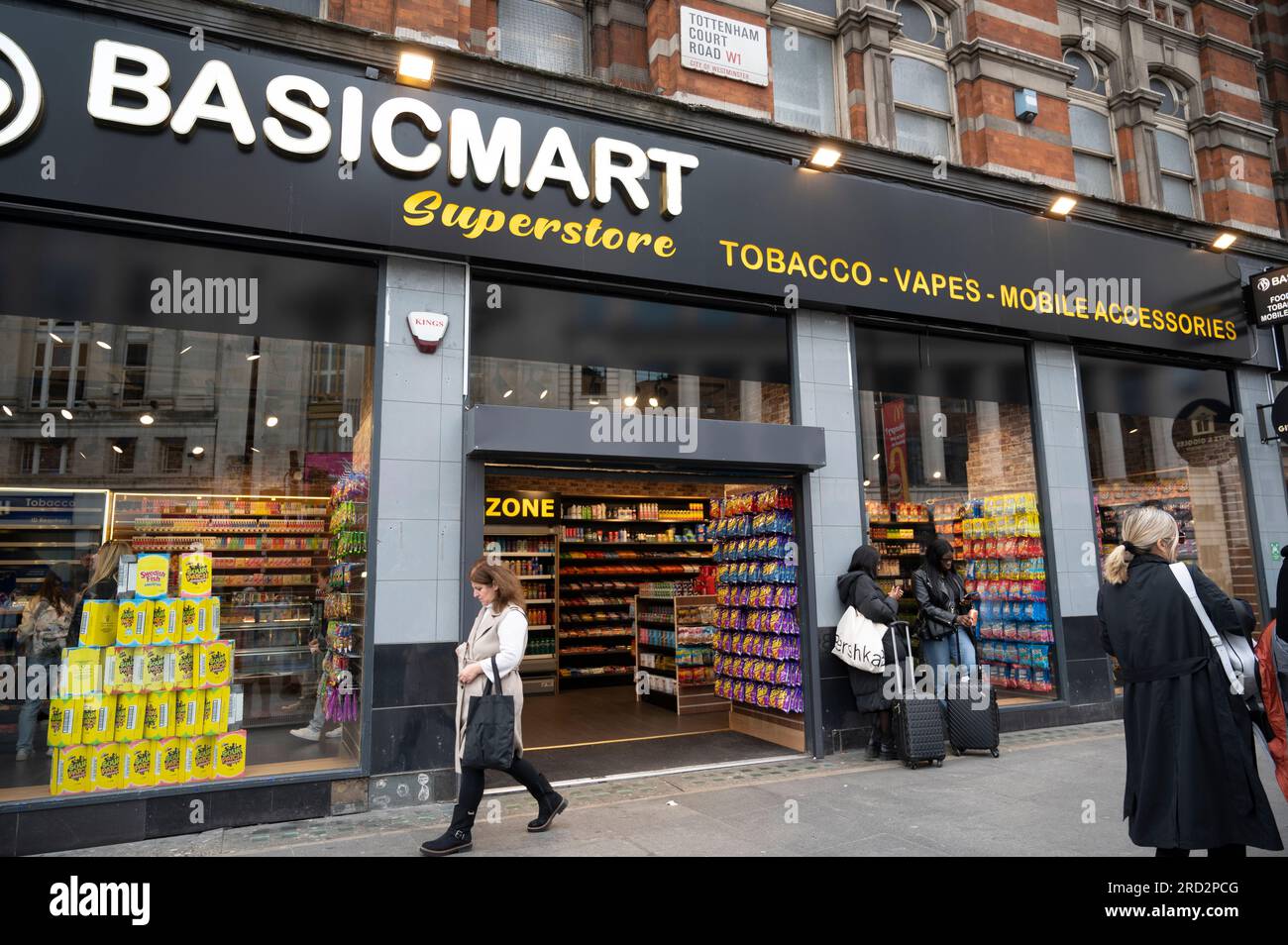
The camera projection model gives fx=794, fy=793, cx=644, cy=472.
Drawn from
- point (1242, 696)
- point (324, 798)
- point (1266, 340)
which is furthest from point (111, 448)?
point (1266, 340)

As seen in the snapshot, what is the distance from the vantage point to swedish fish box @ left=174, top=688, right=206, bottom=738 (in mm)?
5828

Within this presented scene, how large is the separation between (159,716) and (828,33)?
10.4m

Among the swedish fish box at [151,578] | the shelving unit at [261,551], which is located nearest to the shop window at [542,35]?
the shelving unit at [261,551]

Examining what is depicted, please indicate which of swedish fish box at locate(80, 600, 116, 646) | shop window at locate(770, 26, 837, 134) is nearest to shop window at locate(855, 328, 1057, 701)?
shop window at locate(770, 26, 837, 134)

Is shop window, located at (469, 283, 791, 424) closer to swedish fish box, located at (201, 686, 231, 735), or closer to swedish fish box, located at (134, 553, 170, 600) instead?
swedish fish box, located at (134, 553, 170, 600)

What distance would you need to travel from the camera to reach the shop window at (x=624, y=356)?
746cm

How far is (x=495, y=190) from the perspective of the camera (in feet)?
23.0

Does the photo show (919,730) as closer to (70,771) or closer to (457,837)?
(457,837)

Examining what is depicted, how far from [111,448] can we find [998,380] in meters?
9.97

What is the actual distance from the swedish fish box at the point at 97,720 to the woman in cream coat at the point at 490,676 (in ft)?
8.16

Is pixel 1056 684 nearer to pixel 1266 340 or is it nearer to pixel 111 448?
pixel 1266 340

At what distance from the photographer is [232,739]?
235 inches

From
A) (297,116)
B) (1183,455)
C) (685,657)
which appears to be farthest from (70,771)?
(1183,455)
